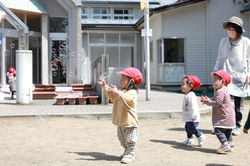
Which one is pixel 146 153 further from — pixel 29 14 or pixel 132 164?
pixel 29 14

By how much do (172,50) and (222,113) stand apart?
1510 cm

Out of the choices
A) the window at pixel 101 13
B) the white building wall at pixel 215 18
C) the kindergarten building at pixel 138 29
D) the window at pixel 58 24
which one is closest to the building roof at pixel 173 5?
the kindergarten building at pixel 138 29

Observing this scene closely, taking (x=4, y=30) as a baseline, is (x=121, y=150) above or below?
below

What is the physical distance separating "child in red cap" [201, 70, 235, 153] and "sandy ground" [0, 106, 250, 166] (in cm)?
23

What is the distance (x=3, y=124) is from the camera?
295 inches

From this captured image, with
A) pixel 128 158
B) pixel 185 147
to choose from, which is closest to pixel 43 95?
pixel 185 147

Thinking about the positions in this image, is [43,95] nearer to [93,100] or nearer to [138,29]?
[93,100]

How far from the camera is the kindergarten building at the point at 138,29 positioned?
17.2m

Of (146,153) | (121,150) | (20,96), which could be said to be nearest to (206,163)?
(146,153)

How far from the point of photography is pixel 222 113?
15.9 feet

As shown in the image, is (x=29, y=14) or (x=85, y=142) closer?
(x=85, y=142)

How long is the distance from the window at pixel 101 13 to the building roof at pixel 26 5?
929cm

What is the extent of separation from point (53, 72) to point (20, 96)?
6.84 meters

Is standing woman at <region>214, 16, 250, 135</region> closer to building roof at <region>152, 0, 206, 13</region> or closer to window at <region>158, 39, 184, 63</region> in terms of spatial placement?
building roof at <region>152, 0, 206, 13</region>
